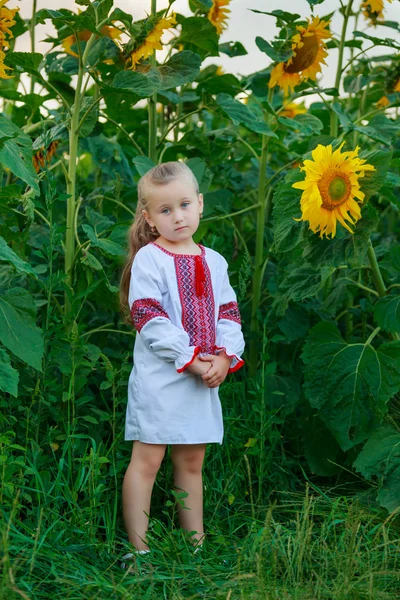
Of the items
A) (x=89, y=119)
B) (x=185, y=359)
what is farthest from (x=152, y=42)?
(x=185, y=359)

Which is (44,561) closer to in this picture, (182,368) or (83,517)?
(83,517)

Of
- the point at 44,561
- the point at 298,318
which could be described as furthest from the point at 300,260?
the point at 44,561

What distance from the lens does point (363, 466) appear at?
287cm

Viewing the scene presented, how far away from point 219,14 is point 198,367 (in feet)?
5.57

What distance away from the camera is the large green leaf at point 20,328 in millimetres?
2617

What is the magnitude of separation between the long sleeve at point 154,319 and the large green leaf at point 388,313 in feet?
2.23

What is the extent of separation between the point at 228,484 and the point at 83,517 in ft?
1.93

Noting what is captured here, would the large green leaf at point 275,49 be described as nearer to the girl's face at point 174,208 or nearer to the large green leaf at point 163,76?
the large green leaf at point 163,76

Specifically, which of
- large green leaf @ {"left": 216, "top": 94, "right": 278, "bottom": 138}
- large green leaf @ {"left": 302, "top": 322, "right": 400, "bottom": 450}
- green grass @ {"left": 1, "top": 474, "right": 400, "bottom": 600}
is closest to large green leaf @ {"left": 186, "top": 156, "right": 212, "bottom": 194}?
large green leaf @ {"left": 216, "top": 94, "right": 278, "bottom": 138}

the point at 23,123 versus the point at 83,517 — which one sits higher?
the point at 23,123

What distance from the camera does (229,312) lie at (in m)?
2.79

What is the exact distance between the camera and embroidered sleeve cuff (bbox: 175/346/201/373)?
2.54 meters

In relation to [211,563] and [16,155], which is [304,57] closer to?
[16,155]

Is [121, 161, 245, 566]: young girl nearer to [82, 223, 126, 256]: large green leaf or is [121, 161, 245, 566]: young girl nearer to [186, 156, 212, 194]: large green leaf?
[82, 223, 126, 256]: large green leaf
